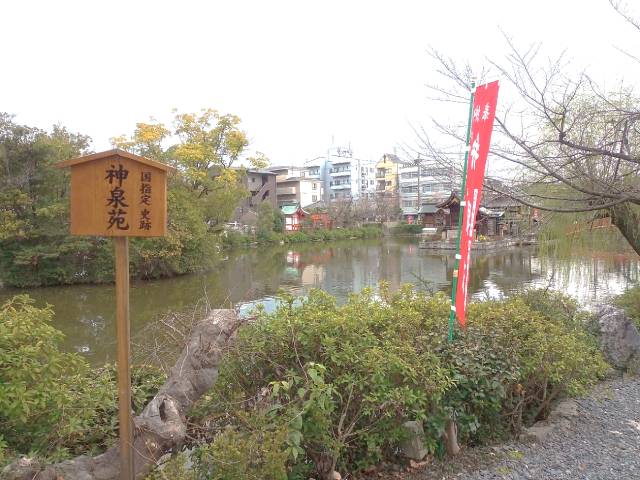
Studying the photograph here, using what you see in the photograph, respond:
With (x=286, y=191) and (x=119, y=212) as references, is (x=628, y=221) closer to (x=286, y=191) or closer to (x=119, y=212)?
(x=119, y=212)

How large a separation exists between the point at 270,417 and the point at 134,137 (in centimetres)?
1901

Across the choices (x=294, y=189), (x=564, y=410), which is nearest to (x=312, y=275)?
(x=564, y=410)

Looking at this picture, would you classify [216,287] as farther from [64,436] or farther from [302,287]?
[64,436]

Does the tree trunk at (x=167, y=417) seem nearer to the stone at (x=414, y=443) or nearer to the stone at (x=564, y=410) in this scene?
the stone at (x=414, y=443)

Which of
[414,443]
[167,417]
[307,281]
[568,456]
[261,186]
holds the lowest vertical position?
[307,281]

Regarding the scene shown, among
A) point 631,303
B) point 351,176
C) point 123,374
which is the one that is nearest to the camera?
point 123,374

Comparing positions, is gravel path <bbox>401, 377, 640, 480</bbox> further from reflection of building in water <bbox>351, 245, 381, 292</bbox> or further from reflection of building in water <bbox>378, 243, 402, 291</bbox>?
reflection of building in water <bbox>378, 243, 402, 291</bbox>

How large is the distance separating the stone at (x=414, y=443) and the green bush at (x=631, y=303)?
494cm

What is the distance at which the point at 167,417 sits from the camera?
8.00 feet

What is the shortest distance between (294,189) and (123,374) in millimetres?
47179

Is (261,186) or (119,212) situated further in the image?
(261,186)

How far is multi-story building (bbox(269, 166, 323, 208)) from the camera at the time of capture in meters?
48.9

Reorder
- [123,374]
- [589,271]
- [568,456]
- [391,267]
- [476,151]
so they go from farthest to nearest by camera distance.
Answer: [391,267]
[589,271]
[476,151]
[568,456]
[123,374]

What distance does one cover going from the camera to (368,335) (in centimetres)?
262
